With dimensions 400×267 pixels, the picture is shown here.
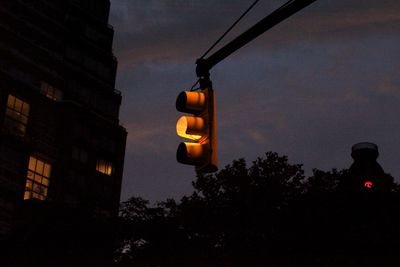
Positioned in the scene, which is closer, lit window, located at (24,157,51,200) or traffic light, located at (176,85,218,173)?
traffic light, located at (176,85,218,173)

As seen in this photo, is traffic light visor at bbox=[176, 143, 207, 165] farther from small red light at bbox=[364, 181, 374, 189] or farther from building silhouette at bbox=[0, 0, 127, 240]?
building silhouette at bbox=[0, 0, 127, 240]

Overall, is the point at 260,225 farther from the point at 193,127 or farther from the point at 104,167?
the point at 104,167

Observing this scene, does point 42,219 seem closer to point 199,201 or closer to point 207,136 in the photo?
point 199,201

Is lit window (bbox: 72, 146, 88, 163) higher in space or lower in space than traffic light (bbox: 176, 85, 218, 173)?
higher

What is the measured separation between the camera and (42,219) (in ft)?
162

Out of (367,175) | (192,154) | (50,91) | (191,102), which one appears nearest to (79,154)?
(50,91)

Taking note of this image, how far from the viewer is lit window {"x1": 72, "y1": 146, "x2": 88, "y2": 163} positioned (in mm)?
76812

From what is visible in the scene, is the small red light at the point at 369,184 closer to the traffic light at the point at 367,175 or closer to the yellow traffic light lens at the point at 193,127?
the traffic light at the point at 367,175

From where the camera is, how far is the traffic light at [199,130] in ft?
21.5

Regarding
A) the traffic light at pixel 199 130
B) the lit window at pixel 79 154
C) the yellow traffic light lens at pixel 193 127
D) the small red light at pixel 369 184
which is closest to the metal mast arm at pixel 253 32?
the traffic light at pixel 199 130

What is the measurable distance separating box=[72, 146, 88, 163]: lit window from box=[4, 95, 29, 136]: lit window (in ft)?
23.9

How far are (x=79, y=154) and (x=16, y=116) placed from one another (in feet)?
31.3

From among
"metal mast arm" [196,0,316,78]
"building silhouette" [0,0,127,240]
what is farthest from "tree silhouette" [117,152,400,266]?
"metal mast arm" [196,0,316,78]

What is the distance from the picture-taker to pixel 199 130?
265 inches
